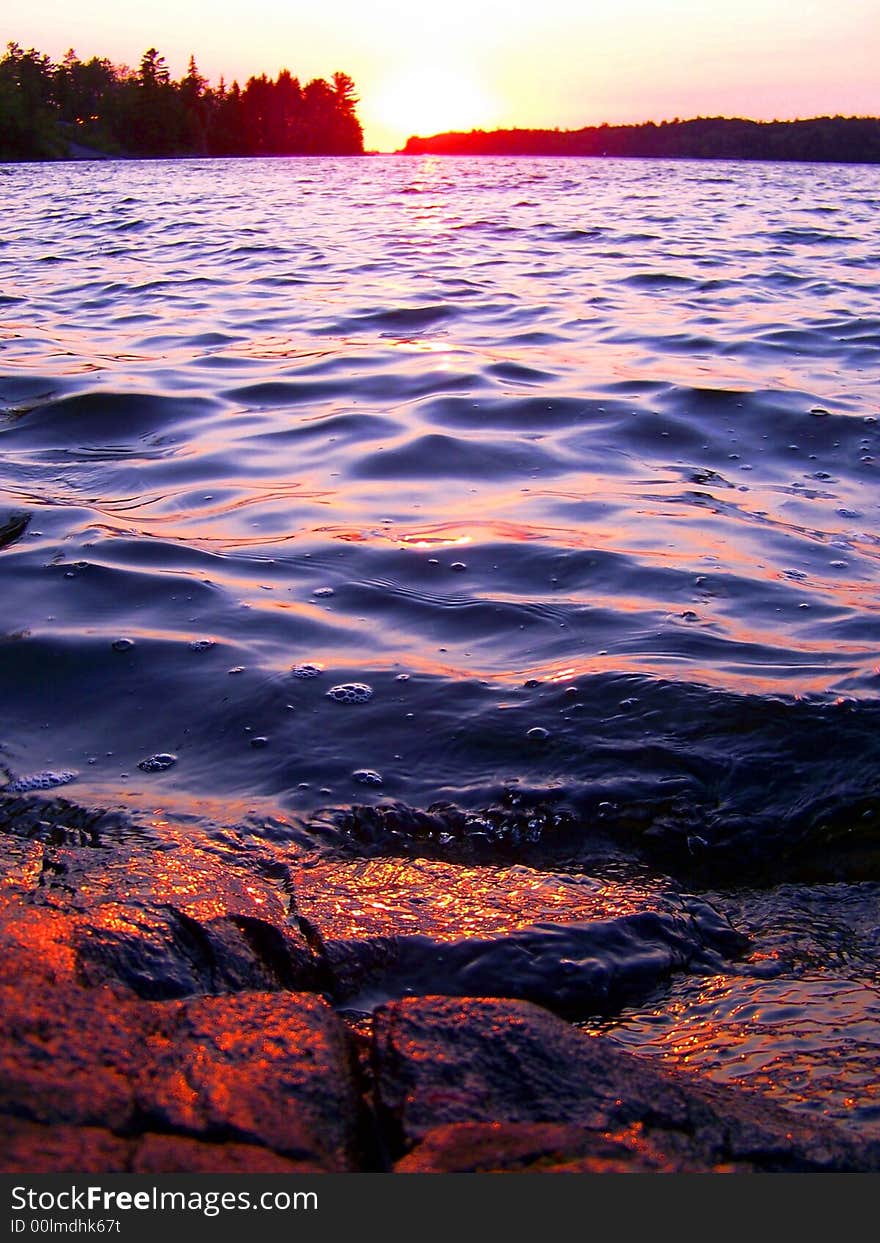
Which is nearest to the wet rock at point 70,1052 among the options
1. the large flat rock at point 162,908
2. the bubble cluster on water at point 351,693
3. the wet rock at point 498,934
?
the large flat rock at point 162,908

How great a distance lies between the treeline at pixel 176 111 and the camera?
80.1 metres

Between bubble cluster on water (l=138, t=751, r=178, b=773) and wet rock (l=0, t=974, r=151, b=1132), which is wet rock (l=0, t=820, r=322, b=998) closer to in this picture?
wet rock (l=0, t=974, r=151, b=1132)

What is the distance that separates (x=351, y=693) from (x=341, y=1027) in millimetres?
1805

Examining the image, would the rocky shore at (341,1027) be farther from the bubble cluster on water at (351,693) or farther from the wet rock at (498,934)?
the bubble cluster on water at (351,693)

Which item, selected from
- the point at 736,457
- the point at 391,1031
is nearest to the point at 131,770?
the point at 391,1031

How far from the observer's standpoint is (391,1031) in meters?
1.76

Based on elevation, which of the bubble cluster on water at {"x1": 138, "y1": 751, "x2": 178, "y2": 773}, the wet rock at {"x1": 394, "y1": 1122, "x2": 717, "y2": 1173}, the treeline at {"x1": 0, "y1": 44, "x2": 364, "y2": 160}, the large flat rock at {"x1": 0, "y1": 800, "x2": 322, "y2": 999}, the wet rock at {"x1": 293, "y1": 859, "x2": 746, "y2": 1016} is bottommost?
the wet rock at {"x1": 293, "y1": 859, "x2": 746, "y2": 1016}

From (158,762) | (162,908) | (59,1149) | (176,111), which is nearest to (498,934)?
(162,908)

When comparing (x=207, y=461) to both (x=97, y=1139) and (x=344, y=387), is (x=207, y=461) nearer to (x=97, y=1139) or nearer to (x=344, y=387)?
(x=344, y=387)

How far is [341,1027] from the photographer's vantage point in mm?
1804

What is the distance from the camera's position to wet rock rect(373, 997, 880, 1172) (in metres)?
1.56

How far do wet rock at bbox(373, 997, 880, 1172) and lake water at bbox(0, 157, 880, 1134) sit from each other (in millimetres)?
270

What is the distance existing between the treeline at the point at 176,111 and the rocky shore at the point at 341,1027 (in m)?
79.0

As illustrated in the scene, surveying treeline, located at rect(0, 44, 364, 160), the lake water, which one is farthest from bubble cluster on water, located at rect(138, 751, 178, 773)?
treeline, located at rect(0, 44, 364, 160)
